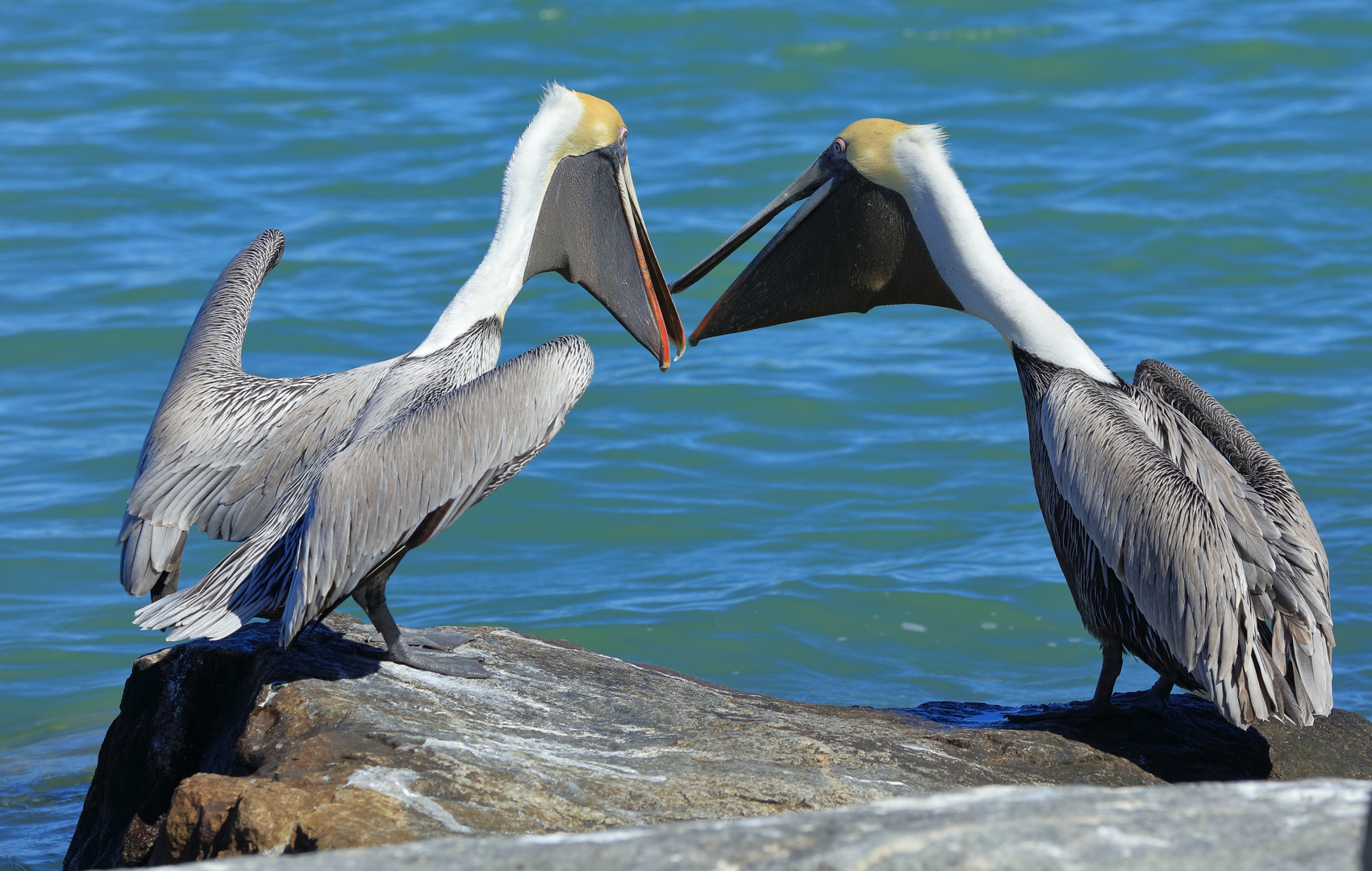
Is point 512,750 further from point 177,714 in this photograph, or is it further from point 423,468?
point 177,714

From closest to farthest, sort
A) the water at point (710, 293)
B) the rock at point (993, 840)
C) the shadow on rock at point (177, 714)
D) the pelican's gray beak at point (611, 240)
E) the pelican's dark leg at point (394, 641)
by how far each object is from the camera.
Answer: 1. the rock at point (993, 840)
2. the shadow on rock at point (177, 714)
3. the pelican's dark leg at point (394, 641)
4. the pelican's gray beak at point (611, 240)
5. the water at point (710, 293)

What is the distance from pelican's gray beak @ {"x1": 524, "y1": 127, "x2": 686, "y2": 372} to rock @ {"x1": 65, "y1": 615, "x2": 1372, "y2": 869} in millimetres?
1155

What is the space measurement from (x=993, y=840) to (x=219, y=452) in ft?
10.1

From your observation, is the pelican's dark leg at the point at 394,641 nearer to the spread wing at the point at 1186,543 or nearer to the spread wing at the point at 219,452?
the spread wing at the point at 219,452

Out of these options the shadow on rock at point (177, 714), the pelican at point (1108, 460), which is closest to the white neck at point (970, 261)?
the pelican at point (1108, 460)

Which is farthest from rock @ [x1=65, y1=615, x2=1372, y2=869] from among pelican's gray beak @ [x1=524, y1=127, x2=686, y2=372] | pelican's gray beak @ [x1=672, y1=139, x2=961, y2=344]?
pelican's gray beak @ [x1=672, y1=139, x2=961, y2=344]

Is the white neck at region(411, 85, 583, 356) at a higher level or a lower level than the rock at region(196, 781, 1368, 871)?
higher

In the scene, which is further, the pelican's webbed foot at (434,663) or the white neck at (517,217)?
the white neck at (517,217)

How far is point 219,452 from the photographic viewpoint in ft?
14.4

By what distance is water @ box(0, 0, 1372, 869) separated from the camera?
21.2 ft

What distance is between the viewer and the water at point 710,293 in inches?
255

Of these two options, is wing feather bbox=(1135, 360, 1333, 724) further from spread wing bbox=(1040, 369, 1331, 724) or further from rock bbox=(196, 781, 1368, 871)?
rock bbox=(196, 781, 1368, 871)

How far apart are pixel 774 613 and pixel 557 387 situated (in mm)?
2795

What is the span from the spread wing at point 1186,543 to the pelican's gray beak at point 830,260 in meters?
0.86
